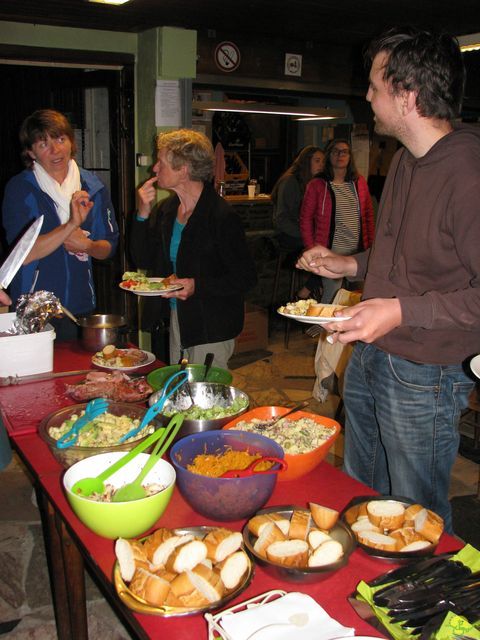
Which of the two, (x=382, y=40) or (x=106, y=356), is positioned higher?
(x=382, y=40)

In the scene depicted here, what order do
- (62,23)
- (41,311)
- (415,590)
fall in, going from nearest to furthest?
(415,590) → (41,311) → (62,23)

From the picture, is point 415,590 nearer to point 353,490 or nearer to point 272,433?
point 353,490

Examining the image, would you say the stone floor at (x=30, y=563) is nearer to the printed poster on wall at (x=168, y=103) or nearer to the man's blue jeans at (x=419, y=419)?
the man's blue jeans at (x=419, y=419)

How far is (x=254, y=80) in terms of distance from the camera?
16.3ft

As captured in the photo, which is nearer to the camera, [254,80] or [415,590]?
[415,590]

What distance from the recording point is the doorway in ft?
14.9

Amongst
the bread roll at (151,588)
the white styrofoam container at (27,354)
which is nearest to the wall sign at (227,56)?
the white styrofoam container at (27,354)

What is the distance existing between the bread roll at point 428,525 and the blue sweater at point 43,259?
6.82 ft

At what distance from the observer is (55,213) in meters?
2.92

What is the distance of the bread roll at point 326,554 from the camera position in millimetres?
1132

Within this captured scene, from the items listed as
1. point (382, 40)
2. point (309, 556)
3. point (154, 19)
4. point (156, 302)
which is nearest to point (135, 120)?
point (154, 19)

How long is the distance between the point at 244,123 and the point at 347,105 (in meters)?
1.80

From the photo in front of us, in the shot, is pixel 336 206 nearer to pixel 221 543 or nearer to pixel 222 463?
pixel 222 463

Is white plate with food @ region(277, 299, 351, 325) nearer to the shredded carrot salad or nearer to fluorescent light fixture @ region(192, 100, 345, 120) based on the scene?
A: the shredded carrot salad
